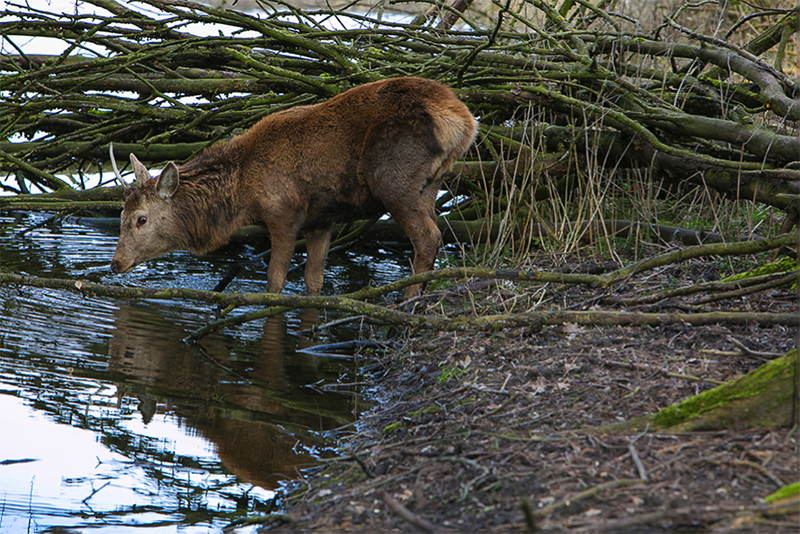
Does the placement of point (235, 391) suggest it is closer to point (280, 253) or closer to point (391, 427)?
point (391, 427)

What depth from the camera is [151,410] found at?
176 inches

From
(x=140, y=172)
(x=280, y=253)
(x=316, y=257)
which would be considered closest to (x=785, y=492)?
(x=280, y=253)

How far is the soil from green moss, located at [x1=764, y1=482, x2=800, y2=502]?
0.05 meters

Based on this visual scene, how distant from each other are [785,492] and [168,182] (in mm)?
5924

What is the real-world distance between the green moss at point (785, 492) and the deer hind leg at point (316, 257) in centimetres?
557

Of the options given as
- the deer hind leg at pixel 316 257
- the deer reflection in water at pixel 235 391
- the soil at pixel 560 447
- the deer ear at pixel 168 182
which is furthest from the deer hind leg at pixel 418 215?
the deer ear at pixel 168 182

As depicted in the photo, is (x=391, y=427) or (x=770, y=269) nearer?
(x=391, y=427)

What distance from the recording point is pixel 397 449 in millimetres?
3455

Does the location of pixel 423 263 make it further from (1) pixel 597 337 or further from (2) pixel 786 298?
(2) pixel 786 298

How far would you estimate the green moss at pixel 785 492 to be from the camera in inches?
91.9

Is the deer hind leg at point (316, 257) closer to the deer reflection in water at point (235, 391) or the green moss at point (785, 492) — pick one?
the deer reflection in water at point (235, 391)

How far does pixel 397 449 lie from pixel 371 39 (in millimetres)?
5518

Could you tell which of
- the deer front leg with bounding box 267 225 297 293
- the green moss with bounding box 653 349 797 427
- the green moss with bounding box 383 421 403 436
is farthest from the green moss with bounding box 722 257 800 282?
the deer front leg with bounding box 267 225 297 293

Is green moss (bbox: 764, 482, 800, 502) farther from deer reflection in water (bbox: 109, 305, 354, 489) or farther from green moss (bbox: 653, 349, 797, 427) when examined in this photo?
deer reflection in water (bbox: 109, 305, 354, 489)
